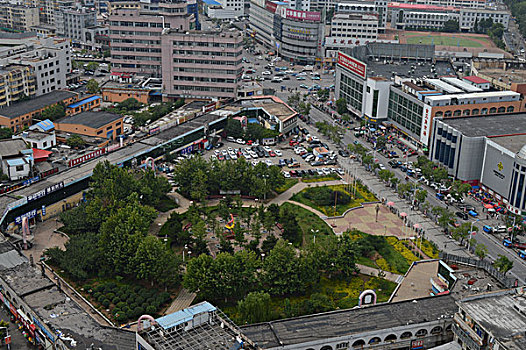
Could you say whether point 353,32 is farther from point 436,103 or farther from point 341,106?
point 436,103

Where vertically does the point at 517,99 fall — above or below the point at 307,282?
above

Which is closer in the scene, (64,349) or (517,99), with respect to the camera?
(64,349)

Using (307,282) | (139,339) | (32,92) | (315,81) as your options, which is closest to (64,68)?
(32,92)

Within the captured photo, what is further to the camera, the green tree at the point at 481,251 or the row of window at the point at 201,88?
the row of window at the point at 201,88

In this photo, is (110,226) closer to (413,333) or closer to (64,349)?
(64,349)

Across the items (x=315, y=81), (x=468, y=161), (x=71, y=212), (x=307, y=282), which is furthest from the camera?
(x=315, y=81)

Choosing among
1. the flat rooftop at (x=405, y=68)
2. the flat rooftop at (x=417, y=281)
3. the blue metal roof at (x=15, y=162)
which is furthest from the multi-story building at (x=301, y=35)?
the flat rooftop at (x=417, y=281)

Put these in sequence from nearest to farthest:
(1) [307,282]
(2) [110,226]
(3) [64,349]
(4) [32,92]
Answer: (3) [64,349], (1) [307,282], (2) [110,226], (4) [32,92]

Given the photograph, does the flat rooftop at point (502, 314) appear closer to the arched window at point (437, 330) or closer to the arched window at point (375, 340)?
the arched window at point (437, 330)
